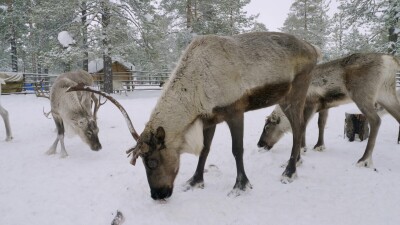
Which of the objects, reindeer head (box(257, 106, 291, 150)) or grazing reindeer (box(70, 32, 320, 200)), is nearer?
grazing reindeer (box(70, 32, 320, 200))

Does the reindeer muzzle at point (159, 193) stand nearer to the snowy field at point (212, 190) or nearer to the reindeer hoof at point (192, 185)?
the snowy field at point (212, 190)

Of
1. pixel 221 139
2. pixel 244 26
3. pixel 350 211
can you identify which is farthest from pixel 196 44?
pixel 244 26

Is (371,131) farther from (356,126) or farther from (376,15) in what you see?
(376,15)

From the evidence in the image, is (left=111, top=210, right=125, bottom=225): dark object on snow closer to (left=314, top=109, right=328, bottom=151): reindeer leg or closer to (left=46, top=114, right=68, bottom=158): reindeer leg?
(left=46, top=114, right=68, bottom=158): reindeer leg

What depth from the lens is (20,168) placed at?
14.9 ft

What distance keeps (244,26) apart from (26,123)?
17008mm

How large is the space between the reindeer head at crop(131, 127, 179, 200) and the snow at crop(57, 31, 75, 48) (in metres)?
14.7

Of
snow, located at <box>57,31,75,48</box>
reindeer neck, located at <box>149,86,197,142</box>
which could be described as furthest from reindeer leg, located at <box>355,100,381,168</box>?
snow, located at <box>57,31,75,48</box>

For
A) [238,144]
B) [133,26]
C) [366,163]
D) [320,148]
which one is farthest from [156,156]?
[133,26]

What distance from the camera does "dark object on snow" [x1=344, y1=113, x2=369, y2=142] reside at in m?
5.60

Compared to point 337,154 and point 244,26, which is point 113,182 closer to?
point 337,154

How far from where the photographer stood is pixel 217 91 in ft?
10.6

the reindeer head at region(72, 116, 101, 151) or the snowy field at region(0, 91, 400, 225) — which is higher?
the reindeer head at region(72, 116, 101, 151)

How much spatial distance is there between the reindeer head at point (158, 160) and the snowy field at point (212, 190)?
0.66ft
